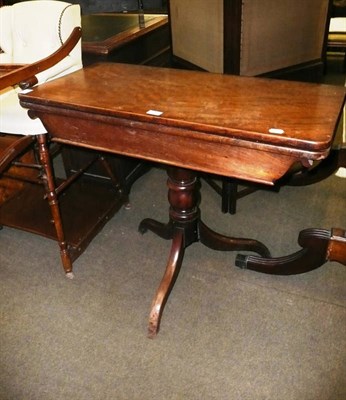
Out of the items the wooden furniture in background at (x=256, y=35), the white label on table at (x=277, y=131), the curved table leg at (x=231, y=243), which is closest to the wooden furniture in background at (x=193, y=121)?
the white label on table at (x=277, y=131)

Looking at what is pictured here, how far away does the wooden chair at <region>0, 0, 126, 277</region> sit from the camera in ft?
4.78

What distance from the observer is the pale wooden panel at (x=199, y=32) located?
165cm

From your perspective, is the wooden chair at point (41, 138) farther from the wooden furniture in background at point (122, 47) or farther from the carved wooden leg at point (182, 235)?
the carved wooden leg at point (182, 235)

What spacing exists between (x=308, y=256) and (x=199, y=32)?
1.14 metres

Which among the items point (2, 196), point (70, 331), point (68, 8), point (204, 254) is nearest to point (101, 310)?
point (70, 331)

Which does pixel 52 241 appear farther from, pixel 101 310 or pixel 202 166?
pixel 202 166

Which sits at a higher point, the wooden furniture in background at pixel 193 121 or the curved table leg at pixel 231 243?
the wooden furniture in background at pixel 193 121

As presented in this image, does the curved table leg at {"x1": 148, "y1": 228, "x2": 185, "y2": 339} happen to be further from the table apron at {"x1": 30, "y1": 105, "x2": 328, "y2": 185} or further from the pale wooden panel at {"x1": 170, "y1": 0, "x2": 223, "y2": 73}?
the pale wooden panel at {"x1": 170, "y1": 0, "x2": 223, "y2": 73}

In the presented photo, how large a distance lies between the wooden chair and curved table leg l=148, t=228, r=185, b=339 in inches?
18.6

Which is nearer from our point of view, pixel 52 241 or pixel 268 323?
pixel 268 323

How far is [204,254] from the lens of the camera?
1798 millimetres

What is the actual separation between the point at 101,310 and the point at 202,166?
2.68ft

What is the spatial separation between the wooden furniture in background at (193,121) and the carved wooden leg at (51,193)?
0.01m

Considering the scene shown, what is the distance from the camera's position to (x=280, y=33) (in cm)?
169
